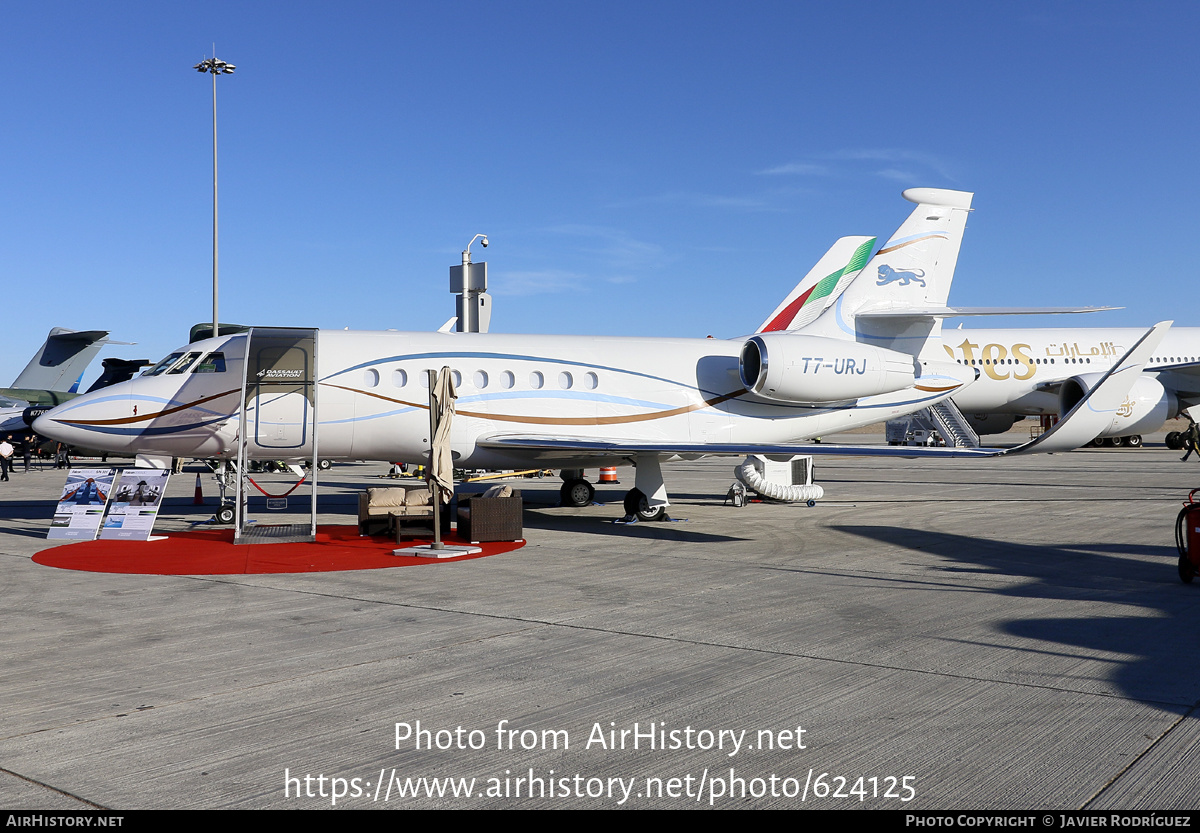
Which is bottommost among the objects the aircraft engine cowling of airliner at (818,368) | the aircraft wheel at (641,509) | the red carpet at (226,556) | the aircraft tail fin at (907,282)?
the red carpet at (226,556)

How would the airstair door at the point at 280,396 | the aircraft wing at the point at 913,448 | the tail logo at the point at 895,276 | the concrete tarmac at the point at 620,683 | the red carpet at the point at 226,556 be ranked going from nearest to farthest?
the concrete tarmac at the point at 620,683 < the red carpet at the point at 226,556 < the aircraft wing at the point at 913,448 < the airstair door at the point at 280,396 < the tail logo at the point at 895,276

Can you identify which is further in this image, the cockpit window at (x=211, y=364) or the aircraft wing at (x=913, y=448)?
the cockpit window at (x=211, y=364)

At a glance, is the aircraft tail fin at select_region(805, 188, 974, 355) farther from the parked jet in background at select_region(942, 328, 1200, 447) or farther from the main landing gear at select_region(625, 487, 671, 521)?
the parked jet in background at select_region(942, 328, 1200, 447)

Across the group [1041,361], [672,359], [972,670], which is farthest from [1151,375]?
[972,670]

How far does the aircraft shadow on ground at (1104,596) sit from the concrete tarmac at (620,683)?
44 mm

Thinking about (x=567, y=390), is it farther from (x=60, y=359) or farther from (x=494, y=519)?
(x=60, y=359)

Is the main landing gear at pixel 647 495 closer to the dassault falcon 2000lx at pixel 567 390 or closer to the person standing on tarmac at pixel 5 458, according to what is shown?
the dassault falcon 2000lx at pixel 567 390

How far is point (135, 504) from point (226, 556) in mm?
2893

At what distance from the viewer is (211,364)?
14891 millimetres

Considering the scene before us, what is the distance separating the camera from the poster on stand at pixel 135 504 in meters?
13.5

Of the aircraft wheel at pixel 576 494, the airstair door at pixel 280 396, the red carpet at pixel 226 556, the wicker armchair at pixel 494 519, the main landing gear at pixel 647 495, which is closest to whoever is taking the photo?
the red carpet at pixel 226 556

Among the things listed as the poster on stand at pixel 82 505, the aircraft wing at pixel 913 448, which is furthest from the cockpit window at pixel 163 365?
the aircraft wing at pixel 913 448

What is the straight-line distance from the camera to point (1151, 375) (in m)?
31.6
